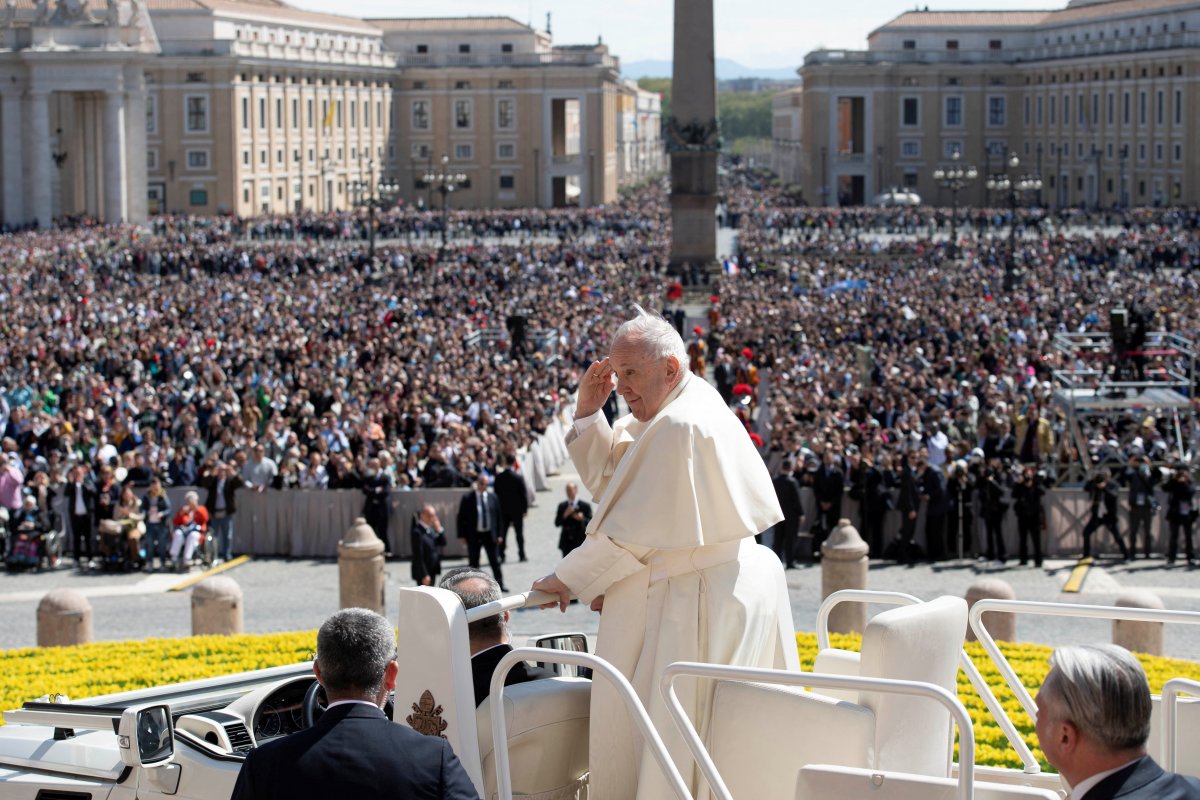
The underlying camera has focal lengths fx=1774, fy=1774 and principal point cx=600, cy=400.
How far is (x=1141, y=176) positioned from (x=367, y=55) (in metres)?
43.8

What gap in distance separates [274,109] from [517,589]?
7719 cm

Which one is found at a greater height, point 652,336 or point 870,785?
point 652,336

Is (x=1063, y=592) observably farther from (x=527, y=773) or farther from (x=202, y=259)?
(x=202, y=259)

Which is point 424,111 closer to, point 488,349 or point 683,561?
point 488,349

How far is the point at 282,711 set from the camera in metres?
6.86

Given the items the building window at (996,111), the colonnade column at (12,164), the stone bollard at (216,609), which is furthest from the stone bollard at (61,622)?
the building window at (996,111)

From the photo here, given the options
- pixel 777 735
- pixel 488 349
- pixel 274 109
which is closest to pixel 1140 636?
pixel 777 735

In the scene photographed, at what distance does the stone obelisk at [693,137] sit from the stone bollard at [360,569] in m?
33.6

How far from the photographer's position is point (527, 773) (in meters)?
5.40

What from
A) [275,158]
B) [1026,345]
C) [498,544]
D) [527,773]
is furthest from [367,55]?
[527,773]

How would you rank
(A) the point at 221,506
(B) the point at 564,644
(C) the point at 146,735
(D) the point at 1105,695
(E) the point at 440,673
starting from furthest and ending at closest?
(A) the point at 221,506 < (B) the point at 564,644 < (C) the point at 146,735 < (E) the point at 440,673 < (D) the point at 1105,695

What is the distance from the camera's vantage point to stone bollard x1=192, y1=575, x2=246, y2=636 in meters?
13.7

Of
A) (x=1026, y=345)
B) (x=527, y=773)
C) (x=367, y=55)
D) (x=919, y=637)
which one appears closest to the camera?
(x=919, y=637)

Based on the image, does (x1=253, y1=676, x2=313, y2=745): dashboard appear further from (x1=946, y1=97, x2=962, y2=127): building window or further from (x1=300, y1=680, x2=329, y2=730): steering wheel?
(x1=946, y1=97, x2=962, y2=127): building window
